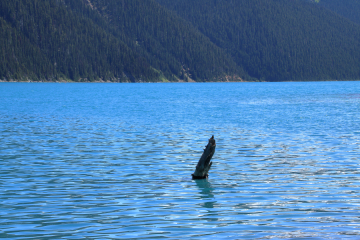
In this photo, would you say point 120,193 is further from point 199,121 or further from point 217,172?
point 199,121

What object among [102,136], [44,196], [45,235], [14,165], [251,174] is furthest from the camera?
[102,136]

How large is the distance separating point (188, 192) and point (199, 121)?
96.1ft

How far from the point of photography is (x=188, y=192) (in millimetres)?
16406

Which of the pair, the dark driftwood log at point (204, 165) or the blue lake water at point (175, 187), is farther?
the dark driftwood log at point (204, 165)

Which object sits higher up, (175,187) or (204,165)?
(204,165)

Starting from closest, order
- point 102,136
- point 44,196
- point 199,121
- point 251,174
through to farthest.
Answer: point 44,196
point 251,174
point 102,136
point 199,121

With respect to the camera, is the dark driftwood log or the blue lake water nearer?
the blue lake water

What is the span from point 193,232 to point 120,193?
15.8 feet

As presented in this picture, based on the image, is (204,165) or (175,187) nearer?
(175,187)

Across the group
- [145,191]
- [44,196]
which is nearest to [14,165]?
[44,196]

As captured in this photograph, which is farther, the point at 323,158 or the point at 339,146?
the point at 339,146

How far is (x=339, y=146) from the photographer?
27422mm

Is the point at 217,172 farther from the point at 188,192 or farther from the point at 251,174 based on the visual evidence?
the point at 188,192

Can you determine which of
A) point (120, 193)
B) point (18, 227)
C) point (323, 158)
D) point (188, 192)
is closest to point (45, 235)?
point (18, 227)
